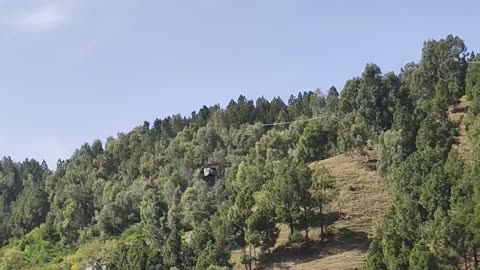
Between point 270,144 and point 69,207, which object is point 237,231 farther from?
point 69,207

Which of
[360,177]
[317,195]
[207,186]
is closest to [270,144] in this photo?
[207,186]

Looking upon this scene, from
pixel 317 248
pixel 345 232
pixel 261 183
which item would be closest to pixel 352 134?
pixel 261 183

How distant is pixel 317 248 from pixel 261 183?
14893mm

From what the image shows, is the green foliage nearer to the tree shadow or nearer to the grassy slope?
the grassy slope

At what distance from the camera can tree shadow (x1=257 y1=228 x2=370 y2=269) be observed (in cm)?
6356

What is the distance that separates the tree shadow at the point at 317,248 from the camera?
63.6m

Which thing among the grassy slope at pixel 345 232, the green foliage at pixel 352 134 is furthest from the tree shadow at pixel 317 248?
the green foliage at pixel 352 134

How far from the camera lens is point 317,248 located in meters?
65.0

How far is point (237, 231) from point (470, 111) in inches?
952

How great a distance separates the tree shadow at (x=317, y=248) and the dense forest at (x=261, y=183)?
0.84m

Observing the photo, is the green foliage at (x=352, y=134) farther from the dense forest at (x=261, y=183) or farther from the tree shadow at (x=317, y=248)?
the tree shadow at (x=317, y=248)

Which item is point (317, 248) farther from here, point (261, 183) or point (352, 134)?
point (352, 134)

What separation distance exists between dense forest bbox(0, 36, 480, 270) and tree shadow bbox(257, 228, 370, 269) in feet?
2.76

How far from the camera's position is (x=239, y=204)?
6500cm
